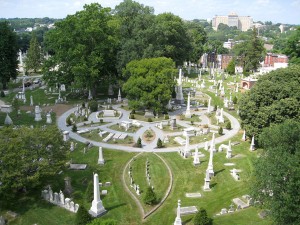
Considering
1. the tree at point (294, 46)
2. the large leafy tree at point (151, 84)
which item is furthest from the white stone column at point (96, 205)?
the tree at point (294, 46)

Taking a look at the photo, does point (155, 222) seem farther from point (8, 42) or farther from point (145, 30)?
point (8, 42)

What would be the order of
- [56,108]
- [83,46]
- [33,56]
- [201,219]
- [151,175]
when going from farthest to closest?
[33,56] < [56,108] < [83,46] < [151,175] < [201,219]

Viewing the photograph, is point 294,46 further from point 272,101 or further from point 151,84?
point 151,84

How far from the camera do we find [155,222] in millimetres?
22297

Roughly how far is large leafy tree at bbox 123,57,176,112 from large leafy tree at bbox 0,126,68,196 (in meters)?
20.9

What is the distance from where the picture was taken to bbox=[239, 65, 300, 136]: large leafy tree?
1310 inches

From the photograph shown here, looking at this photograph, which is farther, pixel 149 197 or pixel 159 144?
pixel 159 144

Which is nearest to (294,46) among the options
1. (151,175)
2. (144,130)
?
(144,130)

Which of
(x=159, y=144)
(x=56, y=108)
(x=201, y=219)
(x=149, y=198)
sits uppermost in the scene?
(x=56, y=108)

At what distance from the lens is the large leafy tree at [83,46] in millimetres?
50344

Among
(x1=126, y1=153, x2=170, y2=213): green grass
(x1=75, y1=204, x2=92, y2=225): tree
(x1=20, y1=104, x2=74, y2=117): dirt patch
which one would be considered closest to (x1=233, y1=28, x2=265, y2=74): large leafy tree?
(x1=20, y1=104, x2=74, y2=117): dirt patch

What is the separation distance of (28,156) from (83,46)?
2988cm

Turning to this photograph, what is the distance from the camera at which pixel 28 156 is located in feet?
78.1

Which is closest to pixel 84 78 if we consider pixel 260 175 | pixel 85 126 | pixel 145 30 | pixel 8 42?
pixel 85 126
